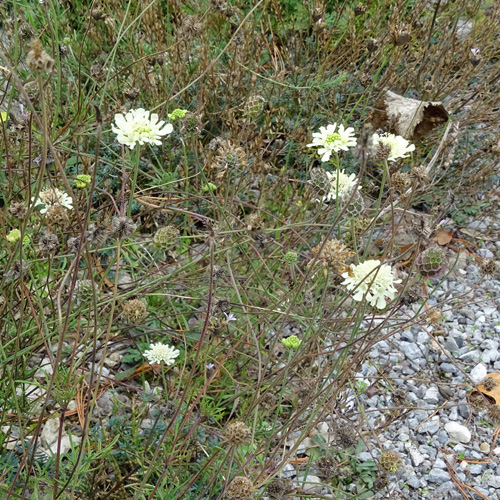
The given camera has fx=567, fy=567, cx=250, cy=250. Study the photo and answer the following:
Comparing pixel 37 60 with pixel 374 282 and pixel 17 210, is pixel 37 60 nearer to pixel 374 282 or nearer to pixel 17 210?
pixel 17 210

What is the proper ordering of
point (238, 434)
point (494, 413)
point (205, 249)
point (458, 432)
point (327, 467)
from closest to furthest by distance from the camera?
point (238, 434), point (327, 467), point (494, 413), point (458, 432), point (205, 249)

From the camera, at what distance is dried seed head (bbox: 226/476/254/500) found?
120 centimetres

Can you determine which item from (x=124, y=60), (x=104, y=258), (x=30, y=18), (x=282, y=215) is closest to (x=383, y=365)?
(x=282, y=215)

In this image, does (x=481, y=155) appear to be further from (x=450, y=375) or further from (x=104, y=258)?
(x=104, y=258)

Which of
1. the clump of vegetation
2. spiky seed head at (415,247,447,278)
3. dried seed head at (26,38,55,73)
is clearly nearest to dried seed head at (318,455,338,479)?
the clump of vegetation

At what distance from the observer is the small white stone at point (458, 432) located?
209 cm

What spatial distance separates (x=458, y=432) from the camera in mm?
2104

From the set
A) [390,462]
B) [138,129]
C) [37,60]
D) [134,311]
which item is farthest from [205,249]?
[37,60]

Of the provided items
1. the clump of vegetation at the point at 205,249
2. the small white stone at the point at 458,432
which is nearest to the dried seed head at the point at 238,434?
the clump of vegetation at the point at 205,249

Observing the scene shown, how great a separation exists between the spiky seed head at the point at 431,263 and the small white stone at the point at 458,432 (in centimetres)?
83

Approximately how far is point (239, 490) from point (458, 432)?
1.21m

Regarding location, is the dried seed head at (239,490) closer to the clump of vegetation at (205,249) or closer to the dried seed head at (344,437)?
the clump of vegetation at (205,249)

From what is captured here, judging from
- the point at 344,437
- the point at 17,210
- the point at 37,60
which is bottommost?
the point at 344,437

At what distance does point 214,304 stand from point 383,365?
1.00 meters
